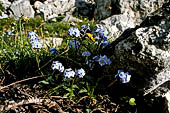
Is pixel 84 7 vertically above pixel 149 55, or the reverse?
pixel 84 7

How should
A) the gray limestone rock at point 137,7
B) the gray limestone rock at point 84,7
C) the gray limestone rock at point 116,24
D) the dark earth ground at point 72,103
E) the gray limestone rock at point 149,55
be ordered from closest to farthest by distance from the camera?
1. the gray limestone rock at point 149,55
2. the dark earth ground at point 72,103
3. the gray limestone rock at point 116,24
4. the gray limestone rock at point 137,7
5. the gray limestone rock at point 84,7

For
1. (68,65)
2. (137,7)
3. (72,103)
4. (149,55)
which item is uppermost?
(137,7)

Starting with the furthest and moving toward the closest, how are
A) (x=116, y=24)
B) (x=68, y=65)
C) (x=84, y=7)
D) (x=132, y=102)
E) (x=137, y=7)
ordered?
(x=84, y=7) < (x=137, y=7) < (x=116, y=24) < (x=68, y=65) < (x=132, y=102)

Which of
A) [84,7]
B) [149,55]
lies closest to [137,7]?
[84,7]

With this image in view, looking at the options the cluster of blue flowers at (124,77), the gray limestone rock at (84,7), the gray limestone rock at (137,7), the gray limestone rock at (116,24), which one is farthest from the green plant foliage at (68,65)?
the gray limestone rock at (84,7)

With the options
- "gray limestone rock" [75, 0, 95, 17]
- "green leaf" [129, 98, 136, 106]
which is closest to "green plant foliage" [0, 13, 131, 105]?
"green leaf" [129, 98, 136, 106]

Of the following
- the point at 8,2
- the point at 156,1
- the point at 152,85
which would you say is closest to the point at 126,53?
the point at 152,85

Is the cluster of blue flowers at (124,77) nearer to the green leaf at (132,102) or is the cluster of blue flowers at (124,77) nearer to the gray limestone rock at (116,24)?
the green leaf at (132,102)

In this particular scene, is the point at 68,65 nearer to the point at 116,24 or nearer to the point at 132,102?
the point at 132,102

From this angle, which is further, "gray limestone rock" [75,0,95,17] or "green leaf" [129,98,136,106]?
"gray limestone rock" [75,0,95,17]

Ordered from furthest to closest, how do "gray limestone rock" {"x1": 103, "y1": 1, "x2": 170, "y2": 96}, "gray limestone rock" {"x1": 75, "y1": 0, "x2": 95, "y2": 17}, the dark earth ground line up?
"gray limestone rock" {"x1": 75, "y1": 0, "x2": 95, "y2": 17} → the dark earth ground → "gray limestone rock" {"x1": 103, "y1": 1, "x2": 170, "y2": 96}

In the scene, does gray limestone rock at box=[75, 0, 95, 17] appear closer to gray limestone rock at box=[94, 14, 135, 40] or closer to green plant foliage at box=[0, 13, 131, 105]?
gray limestone rock at box=[94, 14, 135, 40]

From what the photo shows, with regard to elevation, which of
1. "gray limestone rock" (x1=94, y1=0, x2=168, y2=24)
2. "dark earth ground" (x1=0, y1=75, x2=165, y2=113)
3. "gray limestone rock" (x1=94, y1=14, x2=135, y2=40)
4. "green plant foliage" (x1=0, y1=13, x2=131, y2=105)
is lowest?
"dark earth ground" (x1=0, y1=75, x2=165, y2=113)

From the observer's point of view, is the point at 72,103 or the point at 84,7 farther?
the point at 84,7
